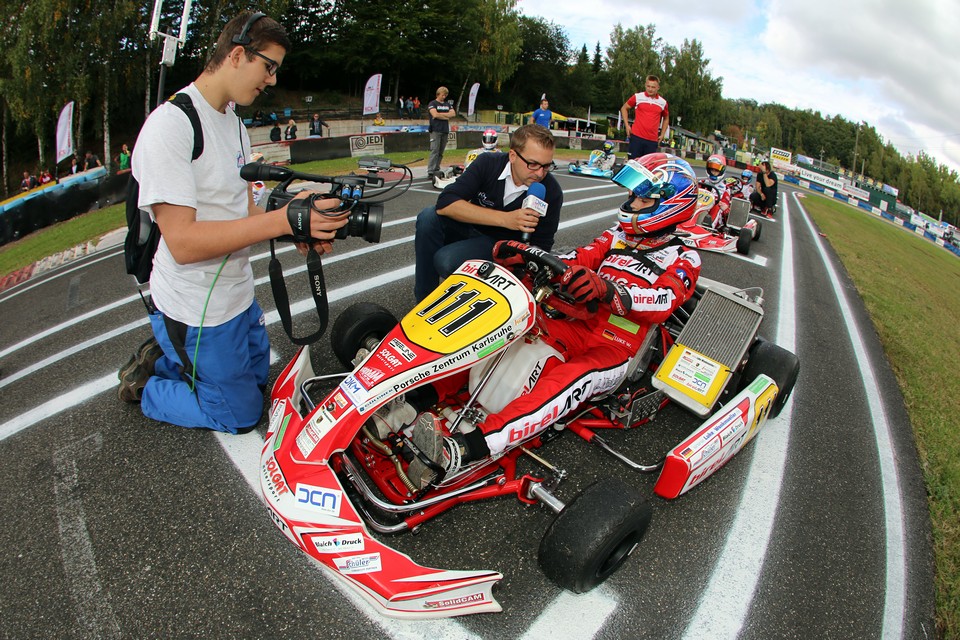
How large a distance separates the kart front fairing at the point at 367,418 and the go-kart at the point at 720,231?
539cm

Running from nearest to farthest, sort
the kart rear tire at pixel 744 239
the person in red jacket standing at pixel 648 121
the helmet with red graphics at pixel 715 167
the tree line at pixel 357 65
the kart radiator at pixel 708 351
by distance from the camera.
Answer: the kart radiator at pixel 708 351
the kart rear tire at pixel 744 239
the person in red jacket standing at pixel 648 121
the helmet with red graphics at pixel 715 167
the tree line at pixel 357 65

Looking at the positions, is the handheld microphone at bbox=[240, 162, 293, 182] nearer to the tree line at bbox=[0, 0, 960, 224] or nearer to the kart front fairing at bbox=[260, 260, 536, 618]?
the kart front fairing at bbox=[260, 260, 536, 618]

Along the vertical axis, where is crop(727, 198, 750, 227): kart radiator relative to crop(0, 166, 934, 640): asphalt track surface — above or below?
above

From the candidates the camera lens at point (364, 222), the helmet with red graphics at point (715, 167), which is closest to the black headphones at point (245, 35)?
the camera lens at point (364, 222)

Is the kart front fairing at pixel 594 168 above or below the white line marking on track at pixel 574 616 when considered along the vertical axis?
above

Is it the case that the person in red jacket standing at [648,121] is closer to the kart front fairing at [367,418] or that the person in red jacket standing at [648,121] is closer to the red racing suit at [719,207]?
the red racing suit at [719,207]

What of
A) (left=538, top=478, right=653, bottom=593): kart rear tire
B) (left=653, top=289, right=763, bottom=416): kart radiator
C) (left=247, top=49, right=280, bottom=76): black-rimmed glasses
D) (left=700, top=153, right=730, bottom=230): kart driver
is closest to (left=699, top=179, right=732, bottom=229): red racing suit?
(left=700, top=153, right=730, bottom=230): kart driver

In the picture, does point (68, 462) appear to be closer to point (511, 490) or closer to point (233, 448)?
point (233, 448)

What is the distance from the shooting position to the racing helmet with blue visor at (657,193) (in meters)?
3.41

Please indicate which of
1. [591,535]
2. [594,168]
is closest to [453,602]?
[591,535]

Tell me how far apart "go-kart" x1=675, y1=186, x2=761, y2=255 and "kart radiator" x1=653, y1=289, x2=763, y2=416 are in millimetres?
3949

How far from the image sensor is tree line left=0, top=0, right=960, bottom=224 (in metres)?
23.7

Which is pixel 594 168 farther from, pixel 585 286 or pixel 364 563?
pixel 364 563

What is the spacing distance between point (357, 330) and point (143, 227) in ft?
4.27
